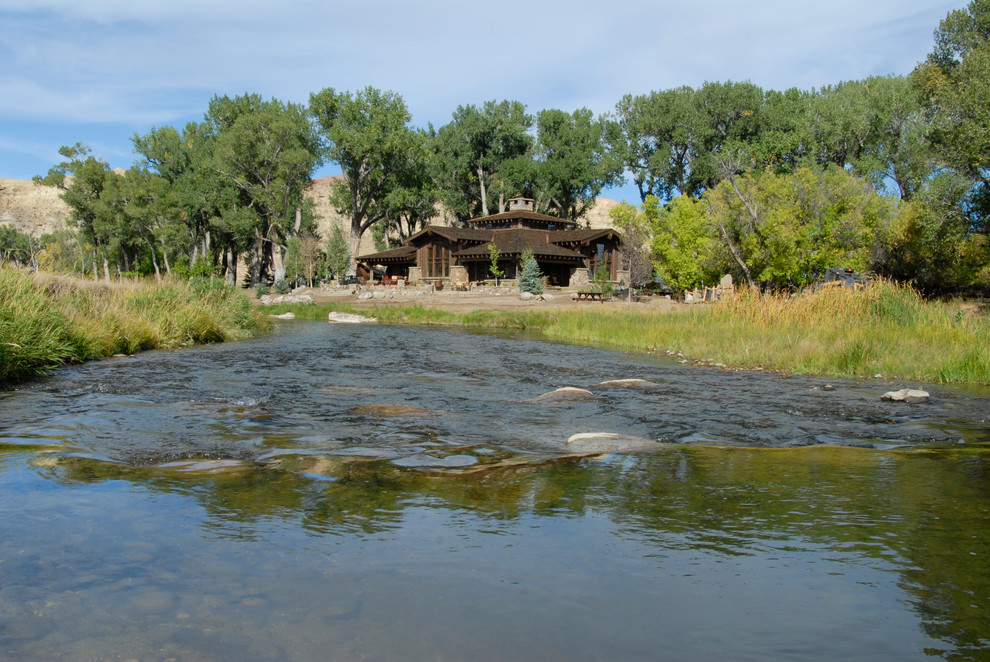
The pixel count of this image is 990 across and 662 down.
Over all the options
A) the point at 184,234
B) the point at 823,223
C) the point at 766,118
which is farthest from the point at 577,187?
the point at 823,223

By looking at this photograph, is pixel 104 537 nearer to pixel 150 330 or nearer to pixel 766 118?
pixel 150 330

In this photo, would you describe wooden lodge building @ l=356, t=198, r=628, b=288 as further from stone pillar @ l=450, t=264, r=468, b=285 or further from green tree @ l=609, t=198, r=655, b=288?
green tree @ l=609, t=198, r=655, b=288

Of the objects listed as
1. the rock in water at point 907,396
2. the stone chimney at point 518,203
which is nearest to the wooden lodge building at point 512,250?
the stone chimney at point 518,203

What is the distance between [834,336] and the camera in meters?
16.7

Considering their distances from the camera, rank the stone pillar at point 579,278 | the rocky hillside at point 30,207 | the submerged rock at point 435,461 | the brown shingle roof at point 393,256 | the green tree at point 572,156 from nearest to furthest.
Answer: the submerged rock at point 435,461
the stone pillar at point 579,278
the brown shingle roof at point 393,256
the green tree at point 572,156
the rocky hillside at point 30,207


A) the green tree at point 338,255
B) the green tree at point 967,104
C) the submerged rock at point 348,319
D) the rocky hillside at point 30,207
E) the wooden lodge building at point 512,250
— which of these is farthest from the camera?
the rocky hillside at point 30,207

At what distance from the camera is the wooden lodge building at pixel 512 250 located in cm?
5925

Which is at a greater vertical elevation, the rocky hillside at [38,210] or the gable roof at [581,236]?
the rocky hillside at [38,210]

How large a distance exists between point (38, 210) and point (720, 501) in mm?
132424

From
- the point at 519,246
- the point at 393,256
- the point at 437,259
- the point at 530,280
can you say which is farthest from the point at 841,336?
the point at 393,256

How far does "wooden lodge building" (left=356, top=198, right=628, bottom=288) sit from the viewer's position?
59.2 m

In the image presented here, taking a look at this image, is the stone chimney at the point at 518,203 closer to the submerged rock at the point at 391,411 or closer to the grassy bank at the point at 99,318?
the grassy bank at the point at 99,318

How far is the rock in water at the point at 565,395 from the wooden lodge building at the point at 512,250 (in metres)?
46.0

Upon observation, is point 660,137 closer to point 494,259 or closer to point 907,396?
point 494,259
